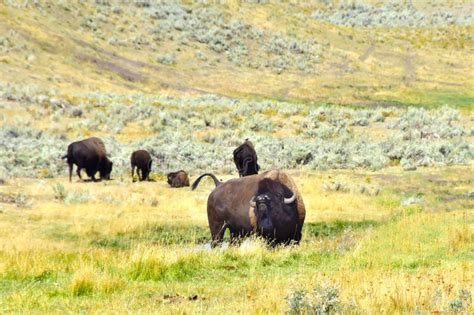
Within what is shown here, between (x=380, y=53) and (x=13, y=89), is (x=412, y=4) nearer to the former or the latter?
(x=380, y=53)

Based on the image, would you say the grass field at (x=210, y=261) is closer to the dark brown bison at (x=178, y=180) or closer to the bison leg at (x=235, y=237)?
the bison leg at (x=235, y=237)

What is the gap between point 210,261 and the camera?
39.3ft

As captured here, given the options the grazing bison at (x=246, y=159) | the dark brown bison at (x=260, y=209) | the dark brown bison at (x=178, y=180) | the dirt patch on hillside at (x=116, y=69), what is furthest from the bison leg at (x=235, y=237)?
the dirt patch on hillside at (x=116, y=69)

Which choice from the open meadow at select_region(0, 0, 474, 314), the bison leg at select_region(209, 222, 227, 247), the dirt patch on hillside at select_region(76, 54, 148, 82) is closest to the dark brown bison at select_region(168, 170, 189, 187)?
the open meadow at select_region(0, 0, 474, 314)

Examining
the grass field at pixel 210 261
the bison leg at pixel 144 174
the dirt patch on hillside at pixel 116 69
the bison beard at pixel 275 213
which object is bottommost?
the grass field at pixel 210 261

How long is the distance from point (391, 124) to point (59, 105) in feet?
82.5

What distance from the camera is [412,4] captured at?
128 meters

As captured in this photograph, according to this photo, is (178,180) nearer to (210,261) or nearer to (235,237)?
(235,237)

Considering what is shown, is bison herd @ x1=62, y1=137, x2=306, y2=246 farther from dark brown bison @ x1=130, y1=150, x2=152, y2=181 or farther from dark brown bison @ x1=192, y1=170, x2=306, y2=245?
dark brown bison @ x1=130, y1=150, x2=152, y2=181

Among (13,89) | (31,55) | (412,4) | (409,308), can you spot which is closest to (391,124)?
(13,89)

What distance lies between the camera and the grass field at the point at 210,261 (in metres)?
8.39

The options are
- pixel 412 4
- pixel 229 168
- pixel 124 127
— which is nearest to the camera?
pixel 229 168

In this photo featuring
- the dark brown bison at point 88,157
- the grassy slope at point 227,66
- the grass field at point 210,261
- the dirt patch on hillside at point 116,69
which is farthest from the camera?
the dirt patch on hillside at point 116,69

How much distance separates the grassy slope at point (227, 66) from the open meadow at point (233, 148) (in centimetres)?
32
